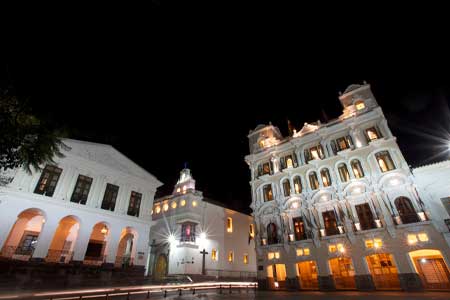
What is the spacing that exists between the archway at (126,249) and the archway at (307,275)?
1839 cm

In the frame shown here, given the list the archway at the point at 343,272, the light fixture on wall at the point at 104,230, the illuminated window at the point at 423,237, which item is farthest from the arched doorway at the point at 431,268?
the light fixture on wall at the point at 104,230

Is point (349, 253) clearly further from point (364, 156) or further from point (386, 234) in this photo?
point (364, 156)

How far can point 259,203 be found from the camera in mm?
28281

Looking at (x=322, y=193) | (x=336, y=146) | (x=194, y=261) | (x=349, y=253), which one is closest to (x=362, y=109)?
(x=336, y=146)

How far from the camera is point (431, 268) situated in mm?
18906

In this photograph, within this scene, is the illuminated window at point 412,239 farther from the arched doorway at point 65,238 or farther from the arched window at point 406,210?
the arched doorway at point 65,238

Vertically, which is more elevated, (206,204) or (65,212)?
(206,204)

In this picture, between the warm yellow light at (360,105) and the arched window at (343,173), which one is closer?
the arched window at (343,173)

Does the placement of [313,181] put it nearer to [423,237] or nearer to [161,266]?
[423,237]

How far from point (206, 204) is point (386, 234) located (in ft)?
81.8

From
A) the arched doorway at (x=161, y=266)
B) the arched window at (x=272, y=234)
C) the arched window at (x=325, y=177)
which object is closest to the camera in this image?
the arched window at (x=325, y=177)

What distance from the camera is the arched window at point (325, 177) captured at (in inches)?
968

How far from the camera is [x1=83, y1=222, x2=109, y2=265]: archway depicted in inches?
898

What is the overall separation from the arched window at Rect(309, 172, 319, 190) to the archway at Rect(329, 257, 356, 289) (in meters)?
7.44
